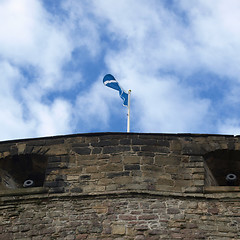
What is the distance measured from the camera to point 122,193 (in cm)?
983

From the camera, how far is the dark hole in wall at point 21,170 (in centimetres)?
1090

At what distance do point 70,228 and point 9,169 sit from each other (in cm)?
209

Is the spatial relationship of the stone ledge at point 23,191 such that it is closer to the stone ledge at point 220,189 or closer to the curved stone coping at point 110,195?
the curved stone coping at point 110,195

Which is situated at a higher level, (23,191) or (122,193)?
(23,191)

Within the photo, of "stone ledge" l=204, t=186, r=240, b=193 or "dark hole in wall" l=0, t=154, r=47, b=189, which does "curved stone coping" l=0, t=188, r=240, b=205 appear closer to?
"stone ledge" l=204, t=186, r=240, b=193

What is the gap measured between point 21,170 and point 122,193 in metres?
2.18

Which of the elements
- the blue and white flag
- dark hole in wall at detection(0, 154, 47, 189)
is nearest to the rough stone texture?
dark hole in wall at detection(0, 154, 47, 189)

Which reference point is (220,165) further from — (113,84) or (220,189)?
(113,84)

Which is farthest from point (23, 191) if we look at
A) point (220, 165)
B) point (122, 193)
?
point (220, 165)

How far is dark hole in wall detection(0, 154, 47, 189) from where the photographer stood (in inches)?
429

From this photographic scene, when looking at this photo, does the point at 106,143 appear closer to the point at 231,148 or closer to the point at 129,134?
the point at 129,134

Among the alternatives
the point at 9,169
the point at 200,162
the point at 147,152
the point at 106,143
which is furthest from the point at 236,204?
the point at 9,169

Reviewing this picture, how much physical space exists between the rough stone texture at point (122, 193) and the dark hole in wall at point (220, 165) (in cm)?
9

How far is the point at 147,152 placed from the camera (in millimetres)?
10430
